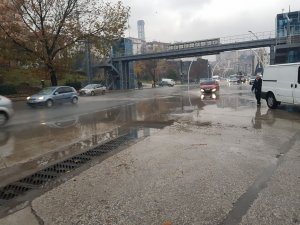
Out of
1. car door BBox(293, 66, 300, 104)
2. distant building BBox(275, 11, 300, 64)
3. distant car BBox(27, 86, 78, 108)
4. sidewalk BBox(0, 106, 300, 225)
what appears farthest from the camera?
distant building BBox(275, 11, 300, 64)

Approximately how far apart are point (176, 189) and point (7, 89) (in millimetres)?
36588

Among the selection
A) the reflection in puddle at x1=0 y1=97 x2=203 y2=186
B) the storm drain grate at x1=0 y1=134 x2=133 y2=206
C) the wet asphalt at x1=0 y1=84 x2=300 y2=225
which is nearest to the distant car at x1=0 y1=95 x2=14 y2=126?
the reflection in puddle at x1=0 y1=97 x2=203 y2=186

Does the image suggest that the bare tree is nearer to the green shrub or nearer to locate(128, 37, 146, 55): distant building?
the green shrub

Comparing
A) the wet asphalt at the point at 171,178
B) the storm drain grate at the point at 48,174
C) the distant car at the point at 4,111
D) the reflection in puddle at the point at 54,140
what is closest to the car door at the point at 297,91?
the wet asphalt at the point at 171,178

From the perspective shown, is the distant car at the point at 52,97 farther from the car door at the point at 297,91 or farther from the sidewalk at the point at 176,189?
the sidewalk at the point at 176,189

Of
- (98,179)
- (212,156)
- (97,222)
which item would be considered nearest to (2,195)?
(98,179)

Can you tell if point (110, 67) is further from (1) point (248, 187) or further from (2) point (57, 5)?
(1) point (248, 187)

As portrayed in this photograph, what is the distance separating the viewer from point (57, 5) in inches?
1264

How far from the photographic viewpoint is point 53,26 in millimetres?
32156

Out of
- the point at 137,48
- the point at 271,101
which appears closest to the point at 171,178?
the point at 271,101

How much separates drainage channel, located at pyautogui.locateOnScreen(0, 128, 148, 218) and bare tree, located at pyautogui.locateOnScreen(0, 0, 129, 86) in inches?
981

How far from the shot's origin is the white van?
14.9 metres

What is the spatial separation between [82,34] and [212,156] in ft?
91.8

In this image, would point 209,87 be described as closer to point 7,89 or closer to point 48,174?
point 7,89
